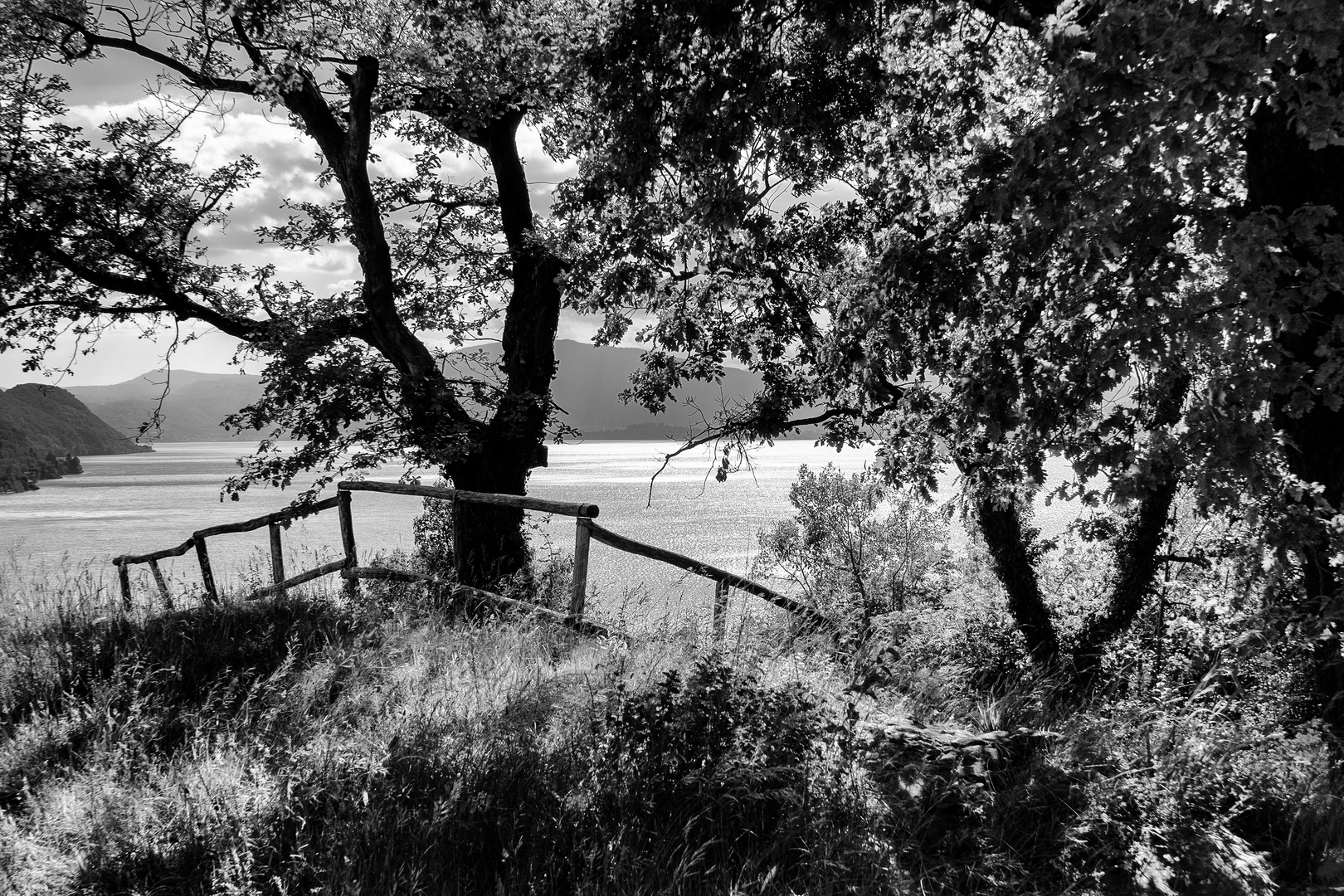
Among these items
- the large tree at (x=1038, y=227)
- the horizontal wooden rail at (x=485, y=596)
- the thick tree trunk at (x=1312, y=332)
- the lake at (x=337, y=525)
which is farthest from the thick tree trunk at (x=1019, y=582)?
the horizontal wooden rail at (x=485, y=596)

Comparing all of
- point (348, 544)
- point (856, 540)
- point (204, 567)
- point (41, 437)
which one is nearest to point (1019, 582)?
point (856, 540)

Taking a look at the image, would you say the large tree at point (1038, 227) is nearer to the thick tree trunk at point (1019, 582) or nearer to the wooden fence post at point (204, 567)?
the thick tree trunk at point (1019, 582)

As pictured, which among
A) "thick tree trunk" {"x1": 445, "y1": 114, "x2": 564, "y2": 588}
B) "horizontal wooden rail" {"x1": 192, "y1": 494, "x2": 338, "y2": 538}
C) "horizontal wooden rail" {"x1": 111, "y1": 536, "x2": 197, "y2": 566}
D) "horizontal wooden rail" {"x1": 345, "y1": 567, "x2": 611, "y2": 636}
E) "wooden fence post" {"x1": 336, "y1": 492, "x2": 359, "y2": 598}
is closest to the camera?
"horizontal wooden rail" {"x1": 345, "y1": 567, "x2": 611, "y2": 636}

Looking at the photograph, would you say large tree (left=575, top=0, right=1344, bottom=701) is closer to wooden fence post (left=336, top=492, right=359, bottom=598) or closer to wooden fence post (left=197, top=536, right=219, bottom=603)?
wooden fence post (left=336, top=492, right=359, bottom=598)

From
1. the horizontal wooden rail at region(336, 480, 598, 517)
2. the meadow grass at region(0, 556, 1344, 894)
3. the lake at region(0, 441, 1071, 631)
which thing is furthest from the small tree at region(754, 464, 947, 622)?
the meadow grass at region(0, 556, 1344, 894)

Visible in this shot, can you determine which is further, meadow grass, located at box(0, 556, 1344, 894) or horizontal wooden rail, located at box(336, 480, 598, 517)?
horizontal wooden rail, located at box(336, 480, 598, 517)

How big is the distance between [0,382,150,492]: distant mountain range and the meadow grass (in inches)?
462

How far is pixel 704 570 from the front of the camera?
6332 millimetres

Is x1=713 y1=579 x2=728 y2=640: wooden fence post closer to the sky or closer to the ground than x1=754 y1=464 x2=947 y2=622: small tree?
closer to the sky

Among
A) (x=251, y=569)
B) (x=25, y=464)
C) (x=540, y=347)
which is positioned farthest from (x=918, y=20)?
(x=25, y=464)

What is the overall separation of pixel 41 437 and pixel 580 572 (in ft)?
606

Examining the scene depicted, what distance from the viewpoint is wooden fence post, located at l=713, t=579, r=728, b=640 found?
5708 mm

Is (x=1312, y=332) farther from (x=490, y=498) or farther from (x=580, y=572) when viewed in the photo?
(x=490, y=498)

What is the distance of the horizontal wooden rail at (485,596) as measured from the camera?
6.30 meters
